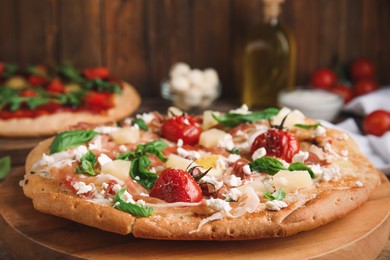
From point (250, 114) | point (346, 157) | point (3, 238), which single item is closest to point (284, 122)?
point (250, 114)

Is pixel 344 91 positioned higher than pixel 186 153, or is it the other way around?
pixel 186 153

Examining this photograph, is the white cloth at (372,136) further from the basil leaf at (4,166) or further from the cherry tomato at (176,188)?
A: the basil leaf at (4,166)

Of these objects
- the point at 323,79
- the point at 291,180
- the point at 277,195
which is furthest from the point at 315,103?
the point at 277,195

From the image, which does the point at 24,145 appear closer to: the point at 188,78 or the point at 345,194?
the point at 188,78

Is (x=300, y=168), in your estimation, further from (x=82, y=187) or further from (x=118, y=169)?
(x=82, y=187)

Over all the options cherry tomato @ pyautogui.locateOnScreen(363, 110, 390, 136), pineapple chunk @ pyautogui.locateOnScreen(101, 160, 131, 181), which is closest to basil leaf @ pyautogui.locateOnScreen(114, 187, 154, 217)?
pineapple chunk @ pyautogui.locateOnScreen(101, 160, 131, 181)

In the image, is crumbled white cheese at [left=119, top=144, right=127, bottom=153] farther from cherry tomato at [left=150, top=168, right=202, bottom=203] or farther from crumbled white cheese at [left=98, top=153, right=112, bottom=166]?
cherry tomato at [left=150, top=168, right=202, bottom=203]
